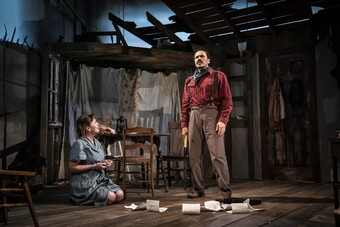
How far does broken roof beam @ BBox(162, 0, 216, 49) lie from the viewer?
6930 mm

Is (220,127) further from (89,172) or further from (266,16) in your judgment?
(266,16)

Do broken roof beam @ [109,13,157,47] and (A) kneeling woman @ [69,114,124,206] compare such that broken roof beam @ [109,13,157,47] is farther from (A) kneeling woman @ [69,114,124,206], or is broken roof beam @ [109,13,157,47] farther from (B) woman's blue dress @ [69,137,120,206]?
(B) woman's blue dress @ [69,137,120,206]

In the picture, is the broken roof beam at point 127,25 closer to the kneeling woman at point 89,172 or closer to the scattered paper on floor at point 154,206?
the kneeling woman at point 89,172

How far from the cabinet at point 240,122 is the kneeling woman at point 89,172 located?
4.21m

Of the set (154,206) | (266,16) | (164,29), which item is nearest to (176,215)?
(154,206)

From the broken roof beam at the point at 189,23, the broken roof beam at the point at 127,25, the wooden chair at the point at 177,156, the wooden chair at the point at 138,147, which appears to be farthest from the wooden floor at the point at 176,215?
the broken roof beam at the point at 127,25

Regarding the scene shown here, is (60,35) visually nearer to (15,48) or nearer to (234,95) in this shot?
(15,48)

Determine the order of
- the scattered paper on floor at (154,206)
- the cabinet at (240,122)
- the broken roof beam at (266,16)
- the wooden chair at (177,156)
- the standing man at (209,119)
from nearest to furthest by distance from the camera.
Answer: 1. the scattered paper on floor at (154,206)
2. the standing man at (209,119)
3. the wooden chair at (177,156)
4. the broken roof beam at (266,16)
5. the cabinet at (240,122)

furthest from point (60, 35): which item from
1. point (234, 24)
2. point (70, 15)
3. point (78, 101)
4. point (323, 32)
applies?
point (323, 32)

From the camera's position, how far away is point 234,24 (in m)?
7.75

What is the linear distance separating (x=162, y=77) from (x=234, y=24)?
2.07m

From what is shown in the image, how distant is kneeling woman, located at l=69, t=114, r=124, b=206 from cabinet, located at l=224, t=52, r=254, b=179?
421cm

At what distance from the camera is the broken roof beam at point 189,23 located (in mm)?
6930

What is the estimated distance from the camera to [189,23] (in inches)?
297
